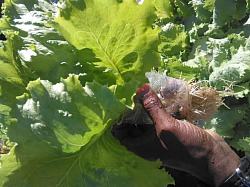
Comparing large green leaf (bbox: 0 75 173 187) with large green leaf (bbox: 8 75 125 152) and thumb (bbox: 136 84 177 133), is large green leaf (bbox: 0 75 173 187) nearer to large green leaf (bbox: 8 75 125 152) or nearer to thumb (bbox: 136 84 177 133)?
large green leaf (bbox: 8 75 125 152)

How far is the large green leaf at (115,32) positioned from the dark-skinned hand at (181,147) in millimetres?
238

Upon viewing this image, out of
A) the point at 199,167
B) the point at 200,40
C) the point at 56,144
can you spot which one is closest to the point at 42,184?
the point at 56,144

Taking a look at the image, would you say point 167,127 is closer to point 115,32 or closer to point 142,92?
point 142,92

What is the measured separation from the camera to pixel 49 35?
38.6 inches

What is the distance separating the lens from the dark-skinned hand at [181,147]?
45.0 inches

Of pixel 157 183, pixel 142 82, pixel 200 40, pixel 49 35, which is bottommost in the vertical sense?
pixel 157 183

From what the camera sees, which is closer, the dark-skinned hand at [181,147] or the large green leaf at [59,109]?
the large green leaf at [59,109]

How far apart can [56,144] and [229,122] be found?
1.61m

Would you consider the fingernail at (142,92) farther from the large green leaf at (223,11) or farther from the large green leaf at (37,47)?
the large green leaf at (223,11)

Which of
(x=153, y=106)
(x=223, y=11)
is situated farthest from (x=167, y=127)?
(x=223, y=11)

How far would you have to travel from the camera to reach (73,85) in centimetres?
79

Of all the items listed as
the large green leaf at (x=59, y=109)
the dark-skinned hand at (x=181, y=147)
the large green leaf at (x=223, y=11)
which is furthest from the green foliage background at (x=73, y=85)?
the large green leaf at (x=223, y=11)

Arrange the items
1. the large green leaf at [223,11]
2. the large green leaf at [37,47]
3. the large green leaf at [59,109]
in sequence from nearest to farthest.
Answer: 1. the large green leaf at [59,109]
2. the large green leaf at [37,47]
3. the large green leaf at [223,11]

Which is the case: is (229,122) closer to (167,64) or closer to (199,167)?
(167,64)
